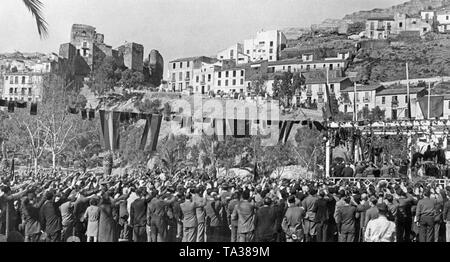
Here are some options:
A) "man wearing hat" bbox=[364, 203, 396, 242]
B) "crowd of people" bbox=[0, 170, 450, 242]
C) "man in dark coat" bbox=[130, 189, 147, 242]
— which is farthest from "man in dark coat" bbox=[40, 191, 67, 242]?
"man wearing hat" bbox=[364, 203, 396, 242]

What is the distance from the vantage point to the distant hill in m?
135

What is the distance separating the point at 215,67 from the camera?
303 ft

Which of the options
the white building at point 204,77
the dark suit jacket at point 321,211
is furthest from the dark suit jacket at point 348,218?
the white building at point 204,77

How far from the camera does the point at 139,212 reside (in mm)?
11219

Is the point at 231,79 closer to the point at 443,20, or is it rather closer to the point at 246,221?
the point at 443,20

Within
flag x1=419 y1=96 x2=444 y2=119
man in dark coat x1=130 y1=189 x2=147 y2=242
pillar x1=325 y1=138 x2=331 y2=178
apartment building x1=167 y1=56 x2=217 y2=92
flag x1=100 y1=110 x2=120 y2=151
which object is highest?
apartment building x1=167 y1=56 x2=217 y2=92

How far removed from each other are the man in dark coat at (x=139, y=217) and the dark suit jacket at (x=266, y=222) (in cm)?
228

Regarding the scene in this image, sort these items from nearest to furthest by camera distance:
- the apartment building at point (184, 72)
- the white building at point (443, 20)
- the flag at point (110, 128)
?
the flag at point (110, 128), the apartment building at point (184, 72), the white building at point (443, 20)

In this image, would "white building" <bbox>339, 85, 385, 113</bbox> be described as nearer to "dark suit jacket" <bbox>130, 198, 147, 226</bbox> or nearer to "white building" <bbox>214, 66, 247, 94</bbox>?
"white building" <bbox>214, 66, 247, 94</bbox>

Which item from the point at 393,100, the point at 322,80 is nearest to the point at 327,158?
the point at 393,100

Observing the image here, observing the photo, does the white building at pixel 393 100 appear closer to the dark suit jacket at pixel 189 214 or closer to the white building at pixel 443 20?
the white building at pixel 443 20

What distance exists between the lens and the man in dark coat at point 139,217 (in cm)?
1122

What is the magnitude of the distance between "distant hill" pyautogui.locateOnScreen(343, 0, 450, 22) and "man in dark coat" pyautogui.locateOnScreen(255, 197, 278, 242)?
128006 mm

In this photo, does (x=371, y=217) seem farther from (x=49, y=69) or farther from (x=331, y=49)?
(x=331, y=49)
